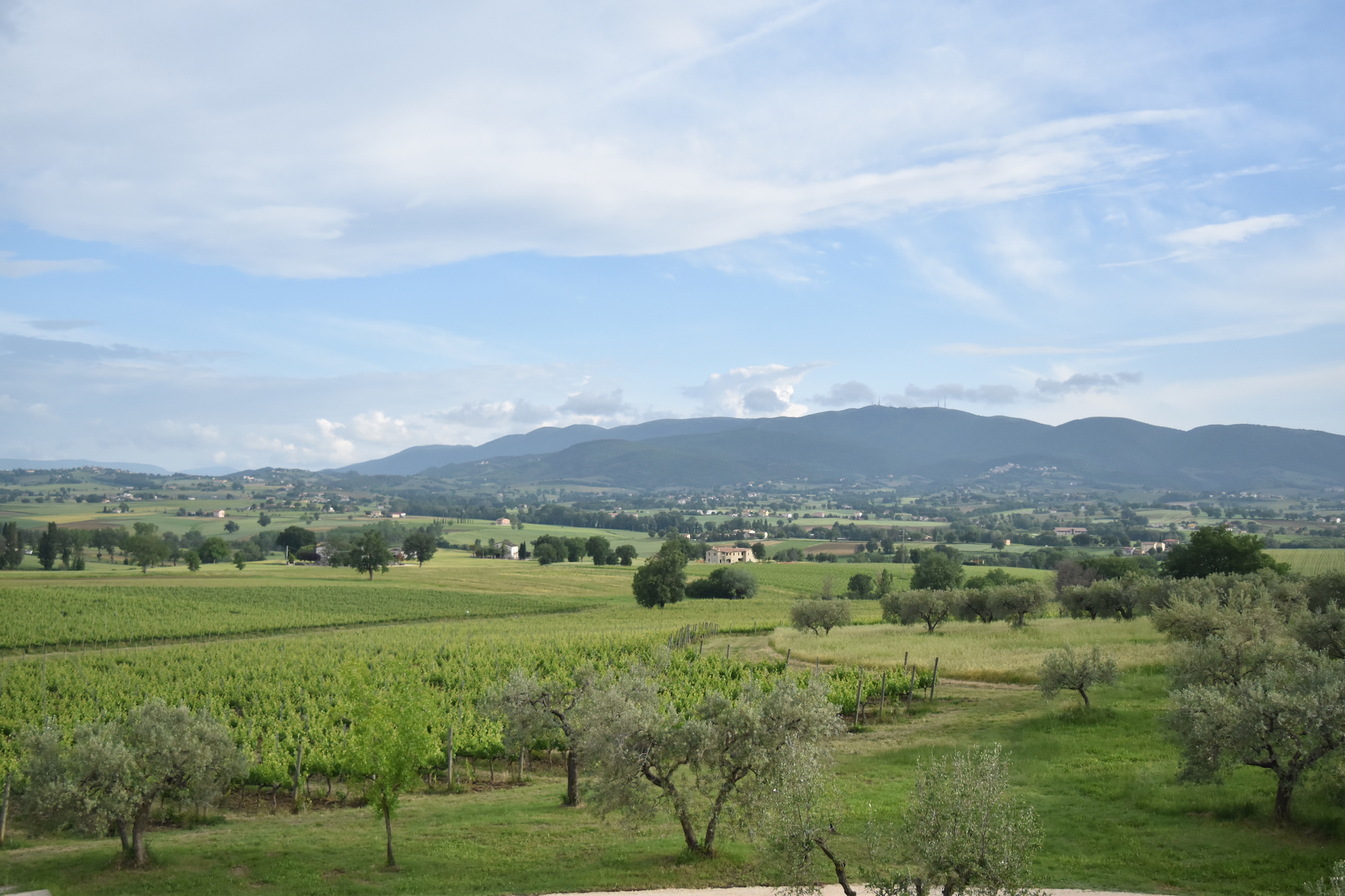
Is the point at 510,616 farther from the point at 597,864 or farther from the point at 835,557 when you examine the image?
the point at 835,557

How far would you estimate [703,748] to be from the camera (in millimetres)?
17141

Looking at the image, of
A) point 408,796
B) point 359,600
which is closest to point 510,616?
point 359,600

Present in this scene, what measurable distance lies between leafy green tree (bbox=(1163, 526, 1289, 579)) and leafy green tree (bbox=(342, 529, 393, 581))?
85299 millimetres

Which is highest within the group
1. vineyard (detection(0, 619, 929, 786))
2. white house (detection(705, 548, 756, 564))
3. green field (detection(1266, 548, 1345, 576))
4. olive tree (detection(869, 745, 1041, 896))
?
olive tree (detection(869, 745, 1041, 896))

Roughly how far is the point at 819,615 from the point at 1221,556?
3483 centimetres

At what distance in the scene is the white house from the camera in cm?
15175

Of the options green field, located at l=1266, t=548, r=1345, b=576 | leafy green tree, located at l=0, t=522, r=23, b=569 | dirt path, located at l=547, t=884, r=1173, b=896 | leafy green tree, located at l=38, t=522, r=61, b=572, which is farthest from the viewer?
leafy green tree, located at l=0, t=522, r=23, b=569

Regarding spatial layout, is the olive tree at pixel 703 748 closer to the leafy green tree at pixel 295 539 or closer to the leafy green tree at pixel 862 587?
the leafy green tree at pixel 862 587

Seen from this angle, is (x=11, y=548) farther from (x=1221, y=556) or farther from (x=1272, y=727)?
(x=1221, y=556)

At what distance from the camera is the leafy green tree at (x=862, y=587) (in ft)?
335

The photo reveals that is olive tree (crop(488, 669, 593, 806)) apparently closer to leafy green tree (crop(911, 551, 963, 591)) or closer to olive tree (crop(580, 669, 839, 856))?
olive tree (crop(580, 669, 839, 856))

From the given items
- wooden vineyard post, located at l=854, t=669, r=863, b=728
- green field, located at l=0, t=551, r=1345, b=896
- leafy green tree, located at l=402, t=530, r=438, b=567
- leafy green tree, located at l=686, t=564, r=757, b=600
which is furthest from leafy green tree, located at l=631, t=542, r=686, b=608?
wooden vineyard post, located at l=854, t=669, r=863, b=728

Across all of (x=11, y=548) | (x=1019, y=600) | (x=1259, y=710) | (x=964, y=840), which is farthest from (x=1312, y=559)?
(x=11, y=548)

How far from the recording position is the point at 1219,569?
64.7m
